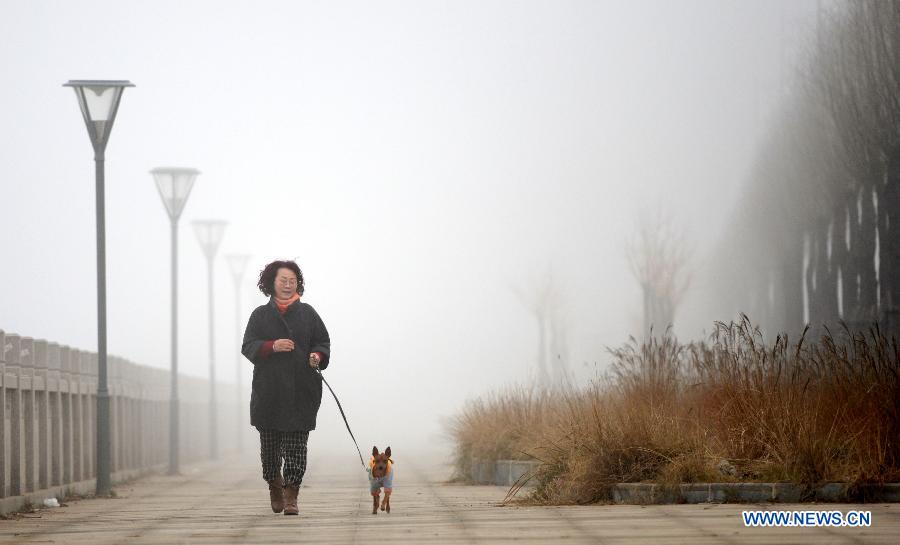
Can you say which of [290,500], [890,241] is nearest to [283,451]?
[290,500]

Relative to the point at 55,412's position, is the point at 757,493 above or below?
below

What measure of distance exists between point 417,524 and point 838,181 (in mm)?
26271

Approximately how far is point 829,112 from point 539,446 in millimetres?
21493

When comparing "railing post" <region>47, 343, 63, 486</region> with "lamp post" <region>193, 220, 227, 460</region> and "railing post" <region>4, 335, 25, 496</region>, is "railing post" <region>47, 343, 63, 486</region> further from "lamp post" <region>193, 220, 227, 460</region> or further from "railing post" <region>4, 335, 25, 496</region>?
"lamp post" <region>193, 220, 227, 460</region>

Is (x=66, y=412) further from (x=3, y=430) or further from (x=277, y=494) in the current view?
(x=277, y=494)

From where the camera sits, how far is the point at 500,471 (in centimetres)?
1473

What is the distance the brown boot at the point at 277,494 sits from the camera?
1045 centimetres

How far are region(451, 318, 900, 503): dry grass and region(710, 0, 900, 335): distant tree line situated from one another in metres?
15.3

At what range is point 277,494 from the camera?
10.5 meters

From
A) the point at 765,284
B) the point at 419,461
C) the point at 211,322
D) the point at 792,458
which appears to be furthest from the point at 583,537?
the point at 765,284

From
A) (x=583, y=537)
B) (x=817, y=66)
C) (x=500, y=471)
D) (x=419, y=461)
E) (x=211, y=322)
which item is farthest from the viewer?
(x=211, y=322)

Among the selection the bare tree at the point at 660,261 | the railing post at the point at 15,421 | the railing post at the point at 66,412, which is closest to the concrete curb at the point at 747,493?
the railing post at the point at 15,421

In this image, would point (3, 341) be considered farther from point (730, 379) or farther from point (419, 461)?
point (419, 461)

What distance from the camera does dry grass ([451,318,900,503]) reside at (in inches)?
384
